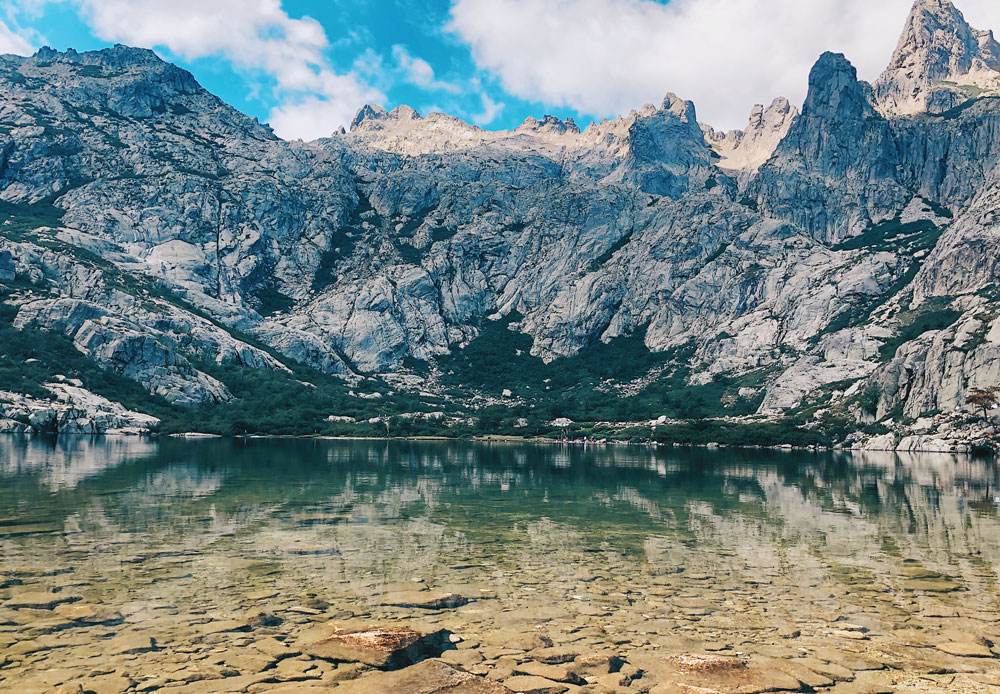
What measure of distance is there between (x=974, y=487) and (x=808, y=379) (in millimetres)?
149752

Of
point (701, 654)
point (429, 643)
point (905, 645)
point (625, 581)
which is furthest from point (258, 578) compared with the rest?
point (905, 645)

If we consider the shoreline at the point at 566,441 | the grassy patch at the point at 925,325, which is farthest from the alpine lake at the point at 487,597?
the grassy patch at the point at 925,325

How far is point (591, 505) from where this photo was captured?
44688 millimetres

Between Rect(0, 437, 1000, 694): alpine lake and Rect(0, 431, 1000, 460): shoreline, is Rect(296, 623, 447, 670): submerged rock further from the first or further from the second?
Rect(0, 431, 1000, 460): shoreline

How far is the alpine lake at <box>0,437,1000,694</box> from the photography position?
13625 mm

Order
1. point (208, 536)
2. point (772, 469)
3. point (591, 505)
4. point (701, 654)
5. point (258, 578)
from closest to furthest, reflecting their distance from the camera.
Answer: point (701, 654)
point (258, 578)
point (208, 536)
point (591, 505)
point (772, 469)

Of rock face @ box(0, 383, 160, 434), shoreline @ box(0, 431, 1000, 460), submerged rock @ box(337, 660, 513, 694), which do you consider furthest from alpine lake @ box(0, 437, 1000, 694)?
rock face @ box(0, 383, 160, 434)

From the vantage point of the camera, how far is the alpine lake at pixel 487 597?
1362 cm

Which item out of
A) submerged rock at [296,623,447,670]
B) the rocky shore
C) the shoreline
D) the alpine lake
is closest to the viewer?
the rocky shore

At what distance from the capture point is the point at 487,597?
19875mm

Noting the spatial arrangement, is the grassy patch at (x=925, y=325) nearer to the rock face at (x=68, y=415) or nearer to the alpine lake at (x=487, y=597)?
the alpine lake at (x=487, y=597)

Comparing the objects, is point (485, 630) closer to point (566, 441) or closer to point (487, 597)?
point (487, 597)

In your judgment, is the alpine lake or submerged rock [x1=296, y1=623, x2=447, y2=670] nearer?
the alpine lake

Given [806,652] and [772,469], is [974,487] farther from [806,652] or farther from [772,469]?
[806,652]
